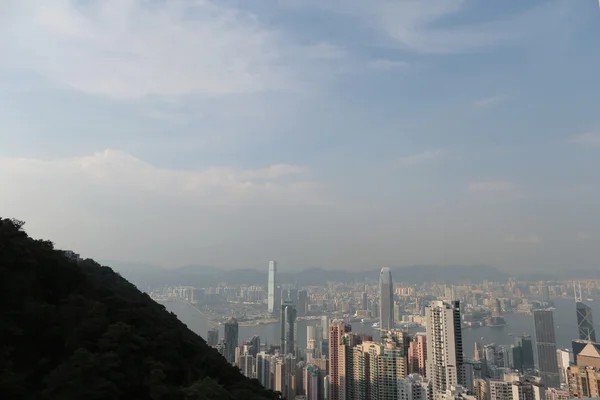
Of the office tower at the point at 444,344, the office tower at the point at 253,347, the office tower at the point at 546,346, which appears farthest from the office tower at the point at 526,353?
the office tower at the point at 253,347

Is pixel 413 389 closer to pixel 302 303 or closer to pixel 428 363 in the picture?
pixel 428 363

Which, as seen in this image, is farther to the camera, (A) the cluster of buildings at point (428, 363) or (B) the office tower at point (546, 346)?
(B) the office tower at point (546, 346)

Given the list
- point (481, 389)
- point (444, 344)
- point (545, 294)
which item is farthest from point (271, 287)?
point (481, 389)

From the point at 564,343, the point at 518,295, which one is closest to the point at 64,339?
the point at 564,343

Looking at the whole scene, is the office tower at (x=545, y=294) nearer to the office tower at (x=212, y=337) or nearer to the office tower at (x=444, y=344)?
the office tower at (x=444, y=344)

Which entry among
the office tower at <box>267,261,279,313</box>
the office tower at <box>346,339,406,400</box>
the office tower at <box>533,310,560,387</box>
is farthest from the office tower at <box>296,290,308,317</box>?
the office tower at <box>346,339,406,400</box>

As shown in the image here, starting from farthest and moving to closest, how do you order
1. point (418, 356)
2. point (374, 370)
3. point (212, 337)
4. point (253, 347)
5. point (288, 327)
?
point (288, 327), point (212, 337), point (253, 347), point (418, 356), point (374, 370)

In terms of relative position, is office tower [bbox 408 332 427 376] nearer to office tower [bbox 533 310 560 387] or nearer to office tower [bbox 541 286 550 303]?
office tower [bbox 533 310 560 387]
